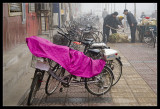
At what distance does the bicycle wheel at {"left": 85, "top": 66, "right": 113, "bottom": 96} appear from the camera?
16.3 ft

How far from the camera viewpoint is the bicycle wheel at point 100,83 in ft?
16.3

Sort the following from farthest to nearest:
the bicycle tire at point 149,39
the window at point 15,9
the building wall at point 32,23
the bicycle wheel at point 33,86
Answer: the bicycle tire at point 149,39, the building wall at point 32,23, the window at point 15,9, the bicycle wheel at point 33,86

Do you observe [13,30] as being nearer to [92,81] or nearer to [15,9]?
[15,9]

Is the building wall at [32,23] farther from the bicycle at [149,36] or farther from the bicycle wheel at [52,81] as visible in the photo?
the bicycle at [149,36]

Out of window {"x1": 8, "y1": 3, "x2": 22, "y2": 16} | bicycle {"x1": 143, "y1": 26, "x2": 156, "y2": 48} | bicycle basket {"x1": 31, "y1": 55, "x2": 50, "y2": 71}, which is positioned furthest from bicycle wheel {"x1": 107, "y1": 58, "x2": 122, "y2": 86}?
bicycle {"x1": 143, "y1": 26, "x2": 156, "y2": 48}

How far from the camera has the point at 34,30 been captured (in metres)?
10.6

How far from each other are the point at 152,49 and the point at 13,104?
7998 mm

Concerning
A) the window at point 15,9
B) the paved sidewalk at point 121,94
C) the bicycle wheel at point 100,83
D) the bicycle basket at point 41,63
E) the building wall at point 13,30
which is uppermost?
the window at point 15,9

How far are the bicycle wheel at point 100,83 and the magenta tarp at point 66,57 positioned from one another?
233 millimetres

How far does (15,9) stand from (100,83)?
154 inches

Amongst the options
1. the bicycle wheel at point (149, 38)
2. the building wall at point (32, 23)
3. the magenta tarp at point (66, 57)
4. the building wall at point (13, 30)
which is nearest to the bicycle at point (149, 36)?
the bicycle wheel at point (149, 38)

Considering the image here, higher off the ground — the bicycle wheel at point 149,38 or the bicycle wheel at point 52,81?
the bicycle wheel at point 149,38

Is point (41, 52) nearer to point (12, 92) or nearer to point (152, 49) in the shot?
point (12, 92)

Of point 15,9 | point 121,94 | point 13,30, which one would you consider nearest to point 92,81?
point 121,94
